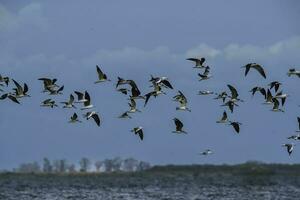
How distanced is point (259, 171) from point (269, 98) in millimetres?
73660

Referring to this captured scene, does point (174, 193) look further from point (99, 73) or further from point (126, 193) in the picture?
point (99, 73)

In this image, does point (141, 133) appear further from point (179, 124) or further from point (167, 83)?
point (167, 83)

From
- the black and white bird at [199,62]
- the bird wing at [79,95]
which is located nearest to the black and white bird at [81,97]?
the bird wing at [79,95]

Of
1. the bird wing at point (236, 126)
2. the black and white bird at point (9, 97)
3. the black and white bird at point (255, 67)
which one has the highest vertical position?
the black and white bird at point (255, 67)

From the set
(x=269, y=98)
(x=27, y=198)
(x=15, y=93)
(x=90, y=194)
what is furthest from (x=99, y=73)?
(x=90, y=194)

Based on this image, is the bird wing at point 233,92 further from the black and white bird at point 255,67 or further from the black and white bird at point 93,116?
the black and white bird at point 93,116

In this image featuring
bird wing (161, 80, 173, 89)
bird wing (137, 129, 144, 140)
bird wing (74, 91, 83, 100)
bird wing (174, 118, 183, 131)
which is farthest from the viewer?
bird wing (74, 91, 83, 100)

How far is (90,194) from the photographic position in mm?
66562

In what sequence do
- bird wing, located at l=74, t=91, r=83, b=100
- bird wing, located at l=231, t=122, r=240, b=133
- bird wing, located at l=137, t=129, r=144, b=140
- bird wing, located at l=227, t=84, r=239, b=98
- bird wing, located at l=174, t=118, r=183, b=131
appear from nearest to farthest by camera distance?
1. bird wing, located at l=137, t=129, r=144, b=140
2. bird wing, located at l=231, t=122, r=240, b=133
3. bird wing, located at l=174, t=118, r=183, b=131
4. bird wing, located at l=227, t=84, r=239, b=98
5. bird wing, located at l=74, t=91, r=83, b=100

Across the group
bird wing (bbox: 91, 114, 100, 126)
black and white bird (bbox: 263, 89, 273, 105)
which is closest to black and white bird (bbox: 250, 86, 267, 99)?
black and white bird (bbox: 263, 89, 273, 105)

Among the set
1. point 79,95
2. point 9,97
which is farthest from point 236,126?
point 9,97

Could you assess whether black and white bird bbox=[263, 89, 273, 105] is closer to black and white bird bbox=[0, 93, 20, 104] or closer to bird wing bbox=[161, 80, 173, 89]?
bird wing bbox=[161, 80, 173, 89]

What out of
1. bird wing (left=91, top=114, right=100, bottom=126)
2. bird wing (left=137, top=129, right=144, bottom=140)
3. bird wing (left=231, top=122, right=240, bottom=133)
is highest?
bird wing (left=91, top=114, right=100, bottom=126)

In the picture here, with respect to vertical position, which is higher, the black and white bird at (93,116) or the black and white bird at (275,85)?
the black and white bird at (275,85)
